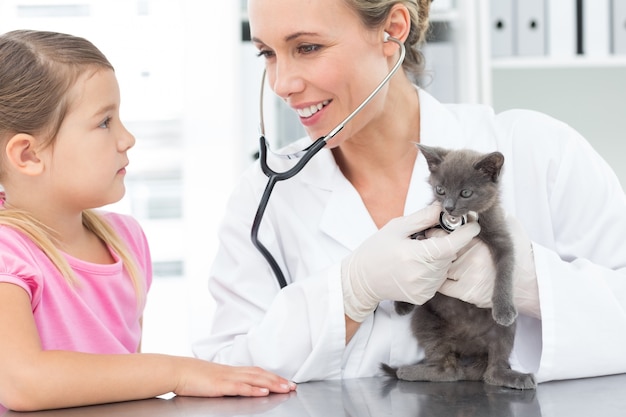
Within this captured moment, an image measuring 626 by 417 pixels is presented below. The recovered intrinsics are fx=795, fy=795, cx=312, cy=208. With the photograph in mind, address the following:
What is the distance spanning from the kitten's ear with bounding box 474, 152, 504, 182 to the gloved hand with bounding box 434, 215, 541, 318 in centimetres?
13

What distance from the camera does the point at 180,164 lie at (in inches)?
132

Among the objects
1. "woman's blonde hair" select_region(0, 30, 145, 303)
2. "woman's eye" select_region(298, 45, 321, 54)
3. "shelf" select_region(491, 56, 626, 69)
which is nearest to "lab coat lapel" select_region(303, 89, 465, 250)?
"woman's eye" select_region(298, 45, 321, 54)

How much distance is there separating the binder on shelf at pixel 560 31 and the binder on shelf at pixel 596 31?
4 cm

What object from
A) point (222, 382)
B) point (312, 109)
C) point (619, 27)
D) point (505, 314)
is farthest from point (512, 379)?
point (619, 27)

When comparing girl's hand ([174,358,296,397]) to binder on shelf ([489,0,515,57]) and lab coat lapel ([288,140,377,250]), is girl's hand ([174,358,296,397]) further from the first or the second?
Result: binder on shelf ([489,0,515,57])

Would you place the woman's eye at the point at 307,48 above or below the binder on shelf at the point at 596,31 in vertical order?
above

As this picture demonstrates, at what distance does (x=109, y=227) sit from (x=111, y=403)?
0.48 meters

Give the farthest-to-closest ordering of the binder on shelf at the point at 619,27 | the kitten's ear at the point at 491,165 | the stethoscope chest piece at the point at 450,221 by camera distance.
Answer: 1. the binder on shelf at the point at 619,27
2. the stethoscope chest piece at the point at 450,221
3. the kitten's ear at the point at 491,165

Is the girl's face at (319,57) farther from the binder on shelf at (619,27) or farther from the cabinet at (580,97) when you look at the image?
the cabinet at (580,97)

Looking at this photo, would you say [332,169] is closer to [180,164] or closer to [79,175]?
[79,175]

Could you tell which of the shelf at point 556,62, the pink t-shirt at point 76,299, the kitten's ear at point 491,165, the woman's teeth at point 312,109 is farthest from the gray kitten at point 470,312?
the shelf at point 556,62

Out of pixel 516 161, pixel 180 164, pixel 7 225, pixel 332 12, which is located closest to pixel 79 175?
pixel 7 225

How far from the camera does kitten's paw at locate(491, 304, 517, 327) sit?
4.15 ft

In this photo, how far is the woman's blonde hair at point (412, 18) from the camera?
154cm
